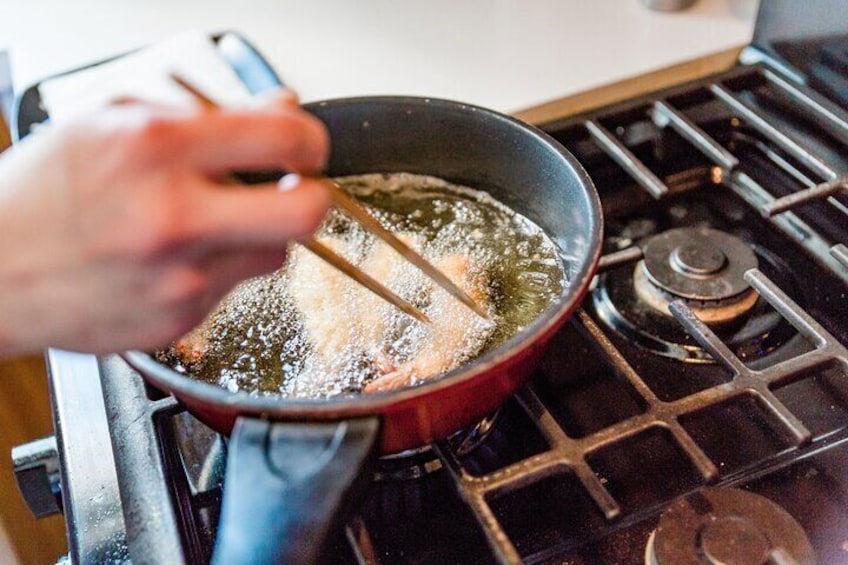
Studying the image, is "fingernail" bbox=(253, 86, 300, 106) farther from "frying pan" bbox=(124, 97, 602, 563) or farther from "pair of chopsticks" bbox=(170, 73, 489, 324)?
"frying pan" bbox=(124, 97, 602, 563)

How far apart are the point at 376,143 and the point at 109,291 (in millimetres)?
391

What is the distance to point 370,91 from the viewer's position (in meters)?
0.89

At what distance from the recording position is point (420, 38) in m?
0.96

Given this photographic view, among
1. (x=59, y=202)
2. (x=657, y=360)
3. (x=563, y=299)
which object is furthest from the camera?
(x=657, y=360)

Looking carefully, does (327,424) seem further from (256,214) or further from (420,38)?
(420,38)

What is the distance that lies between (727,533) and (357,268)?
27cm

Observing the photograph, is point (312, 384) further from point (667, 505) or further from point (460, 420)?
point (667, 505)

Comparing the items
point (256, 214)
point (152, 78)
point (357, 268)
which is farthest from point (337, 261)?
point (152, 78)

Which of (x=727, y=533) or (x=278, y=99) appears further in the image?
(x=727, y=533)

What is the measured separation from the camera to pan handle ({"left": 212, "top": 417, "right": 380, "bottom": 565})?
0.40m

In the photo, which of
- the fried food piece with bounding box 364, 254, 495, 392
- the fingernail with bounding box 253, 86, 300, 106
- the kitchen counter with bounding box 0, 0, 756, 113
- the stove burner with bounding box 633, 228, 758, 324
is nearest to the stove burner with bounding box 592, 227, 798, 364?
the stove burner with bounding box 633, 228, 758, 324

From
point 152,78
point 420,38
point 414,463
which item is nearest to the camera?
point 414,463

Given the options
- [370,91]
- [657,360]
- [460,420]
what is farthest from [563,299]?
[370,91]

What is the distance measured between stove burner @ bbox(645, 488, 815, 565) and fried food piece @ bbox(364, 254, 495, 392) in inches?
6.9
